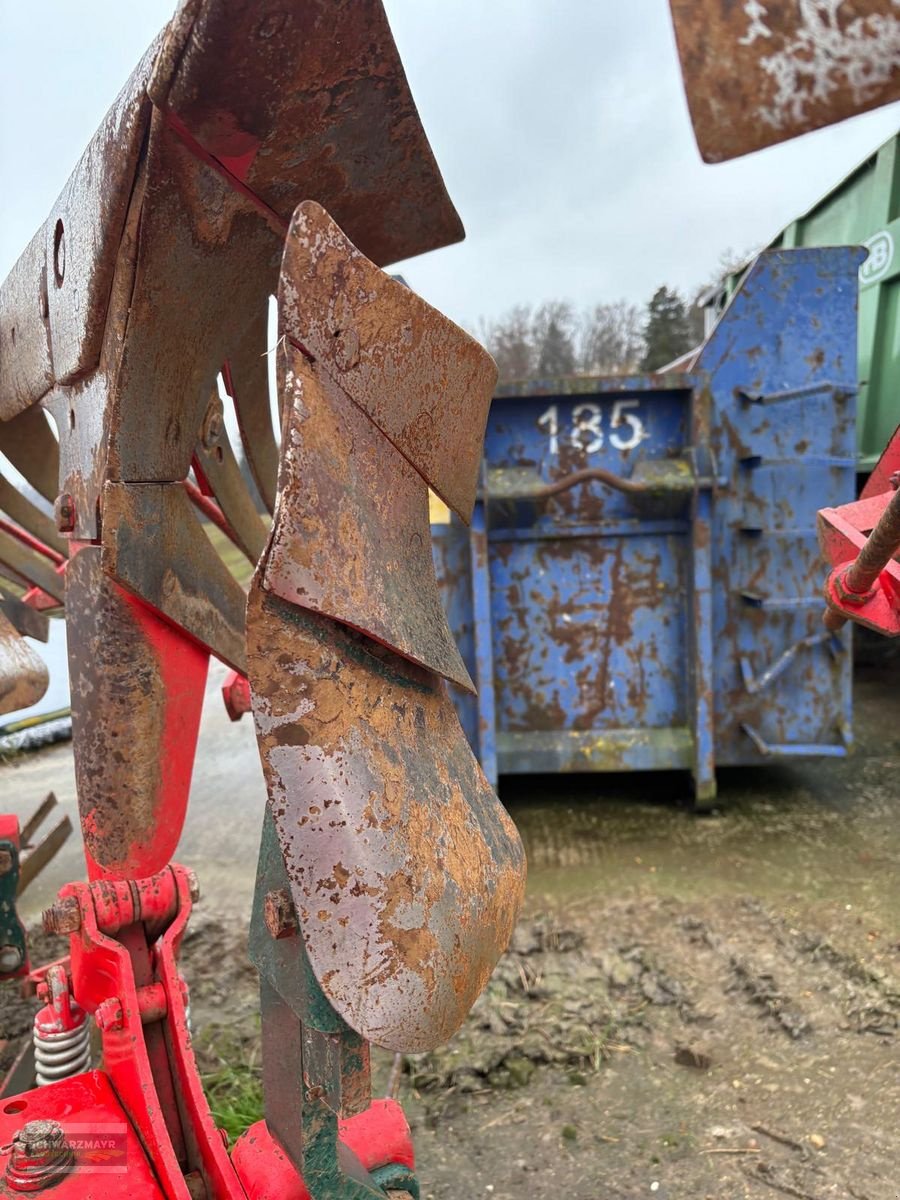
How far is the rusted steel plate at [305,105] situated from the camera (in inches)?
30.8

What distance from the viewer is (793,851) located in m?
3.27

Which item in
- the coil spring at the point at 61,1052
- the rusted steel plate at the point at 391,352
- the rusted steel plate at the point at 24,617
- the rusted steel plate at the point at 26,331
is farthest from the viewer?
the rusted steel plate at the point at 24,617

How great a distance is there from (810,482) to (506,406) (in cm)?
122

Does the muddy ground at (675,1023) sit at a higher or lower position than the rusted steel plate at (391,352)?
lower

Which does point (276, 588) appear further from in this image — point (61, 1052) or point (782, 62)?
point (61, 1052)

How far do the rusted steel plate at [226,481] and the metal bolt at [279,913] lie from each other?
2.16 ft

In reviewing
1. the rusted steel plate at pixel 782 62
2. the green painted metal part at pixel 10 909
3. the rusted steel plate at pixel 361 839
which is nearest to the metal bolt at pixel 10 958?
the green painted metal part at pixel 10 909

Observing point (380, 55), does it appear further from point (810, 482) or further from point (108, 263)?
point (810, 482)

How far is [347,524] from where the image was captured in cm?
77

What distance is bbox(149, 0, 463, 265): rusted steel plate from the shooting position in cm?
78

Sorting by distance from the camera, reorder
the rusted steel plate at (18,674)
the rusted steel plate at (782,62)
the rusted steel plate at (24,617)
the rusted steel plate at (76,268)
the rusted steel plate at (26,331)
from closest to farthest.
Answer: the rusted steel plate at (782,62)
the rusted steel plate at (76,268)
the rusted steel plate at (26,331)
the rusted steel plate at (18,674)
the rusted steel plate at (24,617)

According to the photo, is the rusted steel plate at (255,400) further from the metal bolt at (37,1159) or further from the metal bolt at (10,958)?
the metal bolt at (10,958)

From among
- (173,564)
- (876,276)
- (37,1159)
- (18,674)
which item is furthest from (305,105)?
(876,276)

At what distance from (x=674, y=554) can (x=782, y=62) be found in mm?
2991
